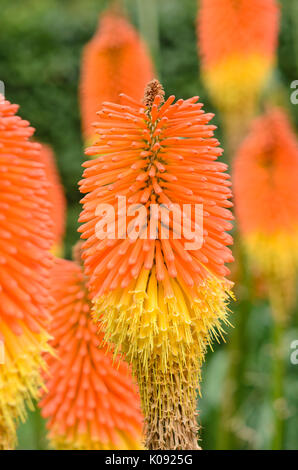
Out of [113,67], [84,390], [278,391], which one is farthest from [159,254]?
[278,391]

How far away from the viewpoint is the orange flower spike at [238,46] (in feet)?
12.3

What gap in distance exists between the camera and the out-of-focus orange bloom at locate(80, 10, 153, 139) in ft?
11.1

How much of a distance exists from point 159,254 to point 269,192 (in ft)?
6.85

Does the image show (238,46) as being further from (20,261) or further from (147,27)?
(20,261)

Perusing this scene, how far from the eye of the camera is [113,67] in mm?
A: 3416

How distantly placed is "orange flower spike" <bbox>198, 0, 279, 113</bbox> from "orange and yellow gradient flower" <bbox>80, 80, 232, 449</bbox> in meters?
2.55

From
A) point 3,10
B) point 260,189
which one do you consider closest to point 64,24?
point 3,10

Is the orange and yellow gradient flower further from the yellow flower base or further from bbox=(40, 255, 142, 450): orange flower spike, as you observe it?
bbox=(40, 255, 142, 450): orange flower spike

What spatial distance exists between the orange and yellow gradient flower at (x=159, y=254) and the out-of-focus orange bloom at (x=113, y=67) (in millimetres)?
1823

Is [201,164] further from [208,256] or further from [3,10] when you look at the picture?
[3,10]

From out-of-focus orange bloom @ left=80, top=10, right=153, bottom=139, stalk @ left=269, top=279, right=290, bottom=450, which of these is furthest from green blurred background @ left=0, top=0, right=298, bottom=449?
stalk @ left=269, top=279, right=290, bottom=450

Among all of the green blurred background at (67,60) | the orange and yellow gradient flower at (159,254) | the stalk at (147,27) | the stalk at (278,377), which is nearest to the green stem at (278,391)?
the stalk at (278,377)

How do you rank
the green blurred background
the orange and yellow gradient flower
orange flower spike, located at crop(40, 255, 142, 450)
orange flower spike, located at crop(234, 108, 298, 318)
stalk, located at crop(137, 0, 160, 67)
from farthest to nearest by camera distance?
the green blurred background → stalk, located at crop(137, 0, 160, 67) → orange flower spike, located at crop(234, 108, 298, 318) → orange flower spike, located at crop(40, 255, 142, 450) → the orange and yellow gradient flower

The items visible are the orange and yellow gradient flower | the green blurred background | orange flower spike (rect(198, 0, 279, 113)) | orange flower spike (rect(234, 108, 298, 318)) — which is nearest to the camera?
the orange and yellow gradient flower
